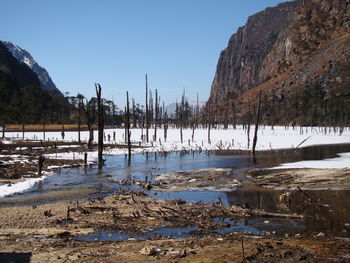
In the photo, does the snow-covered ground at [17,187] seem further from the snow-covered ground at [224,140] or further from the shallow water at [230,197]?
the snow-covered ground at [224,140]

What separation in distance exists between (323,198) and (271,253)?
7999 mm

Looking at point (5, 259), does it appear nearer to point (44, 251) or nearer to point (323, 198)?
point (44, 251)

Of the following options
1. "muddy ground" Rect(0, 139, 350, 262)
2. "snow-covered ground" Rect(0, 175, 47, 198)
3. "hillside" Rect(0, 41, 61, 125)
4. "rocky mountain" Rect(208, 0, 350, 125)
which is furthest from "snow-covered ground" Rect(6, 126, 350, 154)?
"muddy ground" Rect(0, 139, 350, 262)

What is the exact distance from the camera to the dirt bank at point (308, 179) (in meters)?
18.6

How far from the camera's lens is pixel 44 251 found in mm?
9570

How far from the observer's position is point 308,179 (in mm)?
19938

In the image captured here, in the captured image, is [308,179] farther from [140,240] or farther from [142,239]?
[140,240]

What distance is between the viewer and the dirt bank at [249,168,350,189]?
1861 cm

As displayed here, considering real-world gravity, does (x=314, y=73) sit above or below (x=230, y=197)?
above

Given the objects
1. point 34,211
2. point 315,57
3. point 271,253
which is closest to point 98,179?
point 34,211

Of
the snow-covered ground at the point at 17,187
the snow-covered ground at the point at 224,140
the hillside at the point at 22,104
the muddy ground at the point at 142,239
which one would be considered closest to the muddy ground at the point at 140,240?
the muddy ground at the point at 142,239

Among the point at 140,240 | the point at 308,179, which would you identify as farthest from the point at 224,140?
the point at 140,240

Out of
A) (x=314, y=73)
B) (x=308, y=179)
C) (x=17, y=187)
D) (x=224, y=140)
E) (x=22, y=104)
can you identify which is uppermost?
(x=314, y=73)

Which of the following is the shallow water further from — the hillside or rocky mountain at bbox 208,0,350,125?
the hillside
